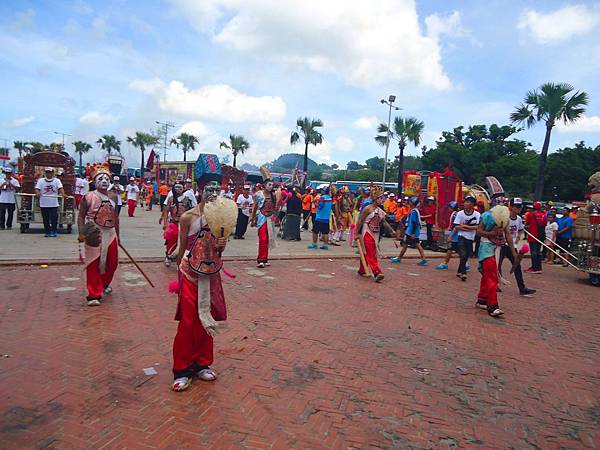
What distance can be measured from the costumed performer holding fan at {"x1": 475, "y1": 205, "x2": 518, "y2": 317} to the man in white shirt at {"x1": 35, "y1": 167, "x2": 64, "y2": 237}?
10.8 meters

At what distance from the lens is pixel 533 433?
Answer: 3.52 m

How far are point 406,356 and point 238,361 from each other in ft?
6.43

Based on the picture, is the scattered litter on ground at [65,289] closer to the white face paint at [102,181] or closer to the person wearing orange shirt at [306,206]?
the white face paint at [102,181]

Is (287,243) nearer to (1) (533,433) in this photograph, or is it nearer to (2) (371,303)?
(2) (371,303)

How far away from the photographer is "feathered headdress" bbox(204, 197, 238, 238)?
154 inches

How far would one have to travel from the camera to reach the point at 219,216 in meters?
3.93

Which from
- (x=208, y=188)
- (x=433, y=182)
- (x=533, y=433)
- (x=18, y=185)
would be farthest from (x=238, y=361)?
(x=433, y=182)

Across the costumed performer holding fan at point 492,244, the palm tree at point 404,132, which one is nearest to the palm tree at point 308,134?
the palm tree at point 404,132

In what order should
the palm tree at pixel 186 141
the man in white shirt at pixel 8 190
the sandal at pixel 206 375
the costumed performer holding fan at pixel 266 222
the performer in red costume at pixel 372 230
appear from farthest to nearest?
the palm tree at pixel 186 141
the man in white shirt at pixel 8 190
the costumed performer holding fan at pixel 266 222
the performer in red costume at pixel 372 230
the sandal at pixel 206 375

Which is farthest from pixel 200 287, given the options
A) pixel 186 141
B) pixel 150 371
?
pixel 186 141

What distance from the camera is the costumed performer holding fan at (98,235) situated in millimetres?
6102

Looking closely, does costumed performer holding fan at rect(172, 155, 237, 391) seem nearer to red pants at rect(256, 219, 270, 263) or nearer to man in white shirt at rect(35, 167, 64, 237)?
red pants at rect(256, 219, 270, 263)

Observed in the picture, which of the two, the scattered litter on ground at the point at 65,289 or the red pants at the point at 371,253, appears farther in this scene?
the red pants at the point at 371,253

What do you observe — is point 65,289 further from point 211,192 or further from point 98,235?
point 211,192
